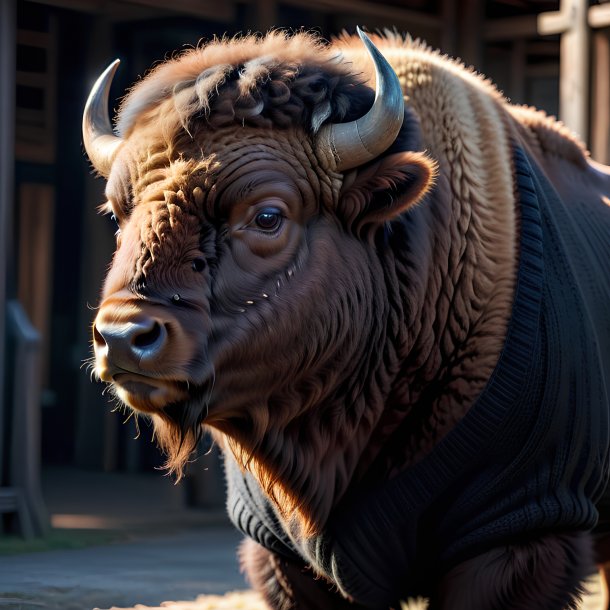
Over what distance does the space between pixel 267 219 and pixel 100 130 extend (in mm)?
734

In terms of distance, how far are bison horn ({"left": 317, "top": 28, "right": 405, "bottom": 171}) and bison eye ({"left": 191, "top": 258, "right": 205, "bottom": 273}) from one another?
1.49ft

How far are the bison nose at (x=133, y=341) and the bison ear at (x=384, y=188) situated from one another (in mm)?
659

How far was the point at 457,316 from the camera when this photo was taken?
11.2 ft

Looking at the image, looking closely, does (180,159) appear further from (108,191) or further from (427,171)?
(427,171)

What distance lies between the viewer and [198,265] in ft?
9.85

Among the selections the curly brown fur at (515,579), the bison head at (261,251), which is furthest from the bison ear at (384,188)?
the curly brown fur at (515,579)

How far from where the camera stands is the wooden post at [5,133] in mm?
6805

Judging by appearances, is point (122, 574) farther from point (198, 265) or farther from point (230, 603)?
point (198, 265)

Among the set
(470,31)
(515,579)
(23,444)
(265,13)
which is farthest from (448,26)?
(515,579)

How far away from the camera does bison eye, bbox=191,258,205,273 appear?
299 cm

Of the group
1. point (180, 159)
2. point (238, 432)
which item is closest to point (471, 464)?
point (238, 432)

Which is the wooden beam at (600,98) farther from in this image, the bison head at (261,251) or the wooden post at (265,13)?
the bison head at (261,251)

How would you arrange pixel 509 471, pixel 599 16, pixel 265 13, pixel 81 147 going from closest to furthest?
pixel 509 471
pixel 599 16
pixel 265 13
pixel 81 147

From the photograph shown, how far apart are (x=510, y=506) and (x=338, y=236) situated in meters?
0.81
